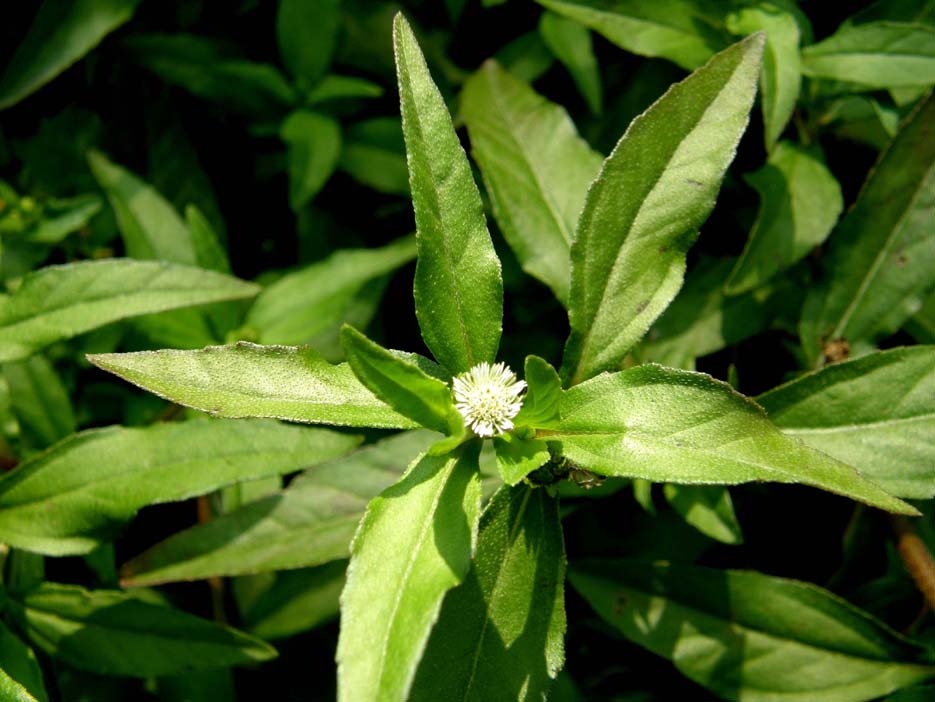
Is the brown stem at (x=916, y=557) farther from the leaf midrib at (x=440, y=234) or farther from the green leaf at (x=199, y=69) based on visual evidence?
the green leaf at (x=199, y=69)

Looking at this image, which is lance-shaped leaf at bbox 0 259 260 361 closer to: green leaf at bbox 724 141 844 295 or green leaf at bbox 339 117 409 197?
green leaf at bbox 339 117 409 197

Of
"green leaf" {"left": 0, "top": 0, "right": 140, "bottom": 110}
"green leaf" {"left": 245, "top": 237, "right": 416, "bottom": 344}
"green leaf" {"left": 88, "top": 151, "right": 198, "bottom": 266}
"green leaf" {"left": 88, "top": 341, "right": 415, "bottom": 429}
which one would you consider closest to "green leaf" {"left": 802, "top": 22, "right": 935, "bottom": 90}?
"green leaf" {"left": 245, "top": 237, "right": 416, "bottom": 344}

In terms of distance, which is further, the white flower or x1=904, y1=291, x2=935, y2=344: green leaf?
x1=904, y1=291, x2=935, y2=344: green leaf

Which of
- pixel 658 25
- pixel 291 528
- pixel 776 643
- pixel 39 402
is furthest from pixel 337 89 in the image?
pixel 776 643

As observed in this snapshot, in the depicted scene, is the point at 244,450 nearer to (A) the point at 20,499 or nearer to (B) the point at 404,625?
(A) the point at 20,499

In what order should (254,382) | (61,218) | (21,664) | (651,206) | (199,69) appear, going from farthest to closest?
1. (199,69)
2. (61,218)
3. (21,664)
4. (651,206)
5. (254,382)

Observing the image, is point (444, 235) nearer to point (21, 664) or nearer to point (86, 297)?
point (86, 297)

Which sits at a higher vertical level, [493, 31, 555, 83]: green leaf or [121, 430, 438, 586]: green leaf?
[493, 31, 555, 83]: green leaf
